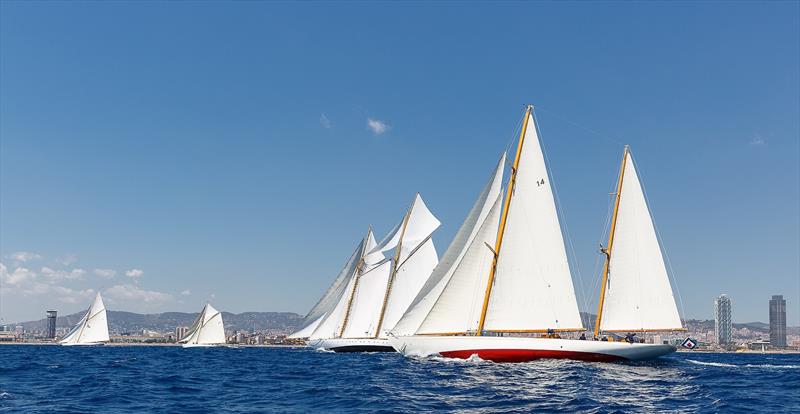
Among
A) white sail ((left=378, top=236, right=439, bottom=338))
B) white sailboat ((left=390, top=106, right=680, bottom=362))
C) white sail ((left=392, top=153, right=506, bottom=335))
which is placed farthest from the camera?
white sail ((left=378, top=236, right=439, bottom=338))

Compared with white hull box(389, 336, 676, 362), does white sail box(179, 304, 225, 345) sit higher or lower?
lower

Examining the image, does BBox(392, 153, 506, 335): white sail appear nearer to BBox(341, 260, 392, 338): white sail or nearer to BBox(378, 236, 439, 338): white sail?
BBox(378, 236, 439, 338): white sail

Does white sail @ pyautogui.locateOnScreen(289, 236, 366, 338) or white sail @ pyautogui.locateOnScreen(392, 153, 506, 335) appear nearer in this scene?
white sail @ pyautogui.locateOnScreen(392, 153, 506, 335)

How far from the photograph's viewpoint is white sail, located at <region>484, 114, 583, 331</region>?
5656 centimetres

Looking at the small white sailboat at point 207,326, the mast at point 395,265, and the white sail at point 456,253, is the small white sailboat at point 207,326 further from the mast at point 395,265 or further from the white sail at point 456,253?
the white sail at point 456,253

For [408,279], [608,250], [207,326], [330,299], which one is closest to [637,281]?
[608,250]

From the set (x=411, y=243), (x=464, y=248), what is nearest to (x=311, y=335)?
(x=411, y=243)

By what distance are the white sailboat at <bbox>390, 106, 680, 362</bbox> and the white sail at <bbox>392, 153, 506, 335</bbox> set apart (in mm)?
87

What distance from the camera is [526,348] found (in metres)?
52.9

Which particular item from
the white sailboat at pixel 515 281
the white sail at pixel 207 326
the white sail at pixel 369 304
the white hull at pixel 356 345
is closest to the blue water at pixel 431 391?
the white sailboat at pixel 515 281

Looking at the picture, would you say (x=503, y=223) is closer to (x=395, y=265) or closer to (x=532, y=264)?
(x=532, y=264)

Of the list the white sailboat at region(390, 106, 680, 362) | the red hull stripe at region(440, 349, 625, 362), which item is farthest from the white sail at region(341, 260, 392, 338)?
the red hull stripe at region(440, 349, 625, 362)

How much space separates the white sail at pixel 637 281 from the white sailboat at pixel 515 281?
3494mm

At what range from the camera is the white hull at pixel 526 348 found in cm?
5300
